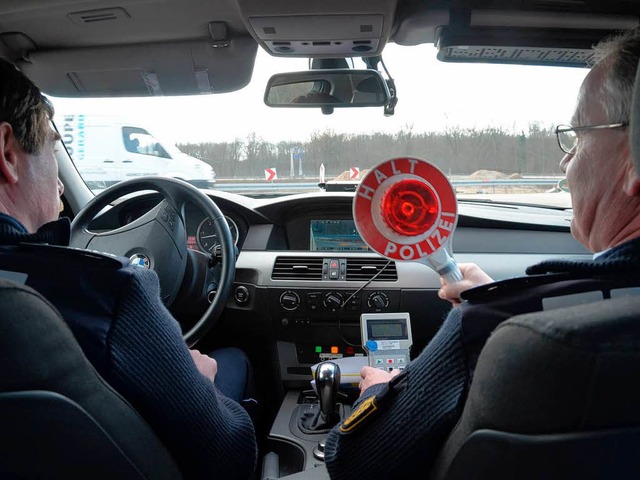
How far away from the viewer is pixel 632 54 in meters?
1.26

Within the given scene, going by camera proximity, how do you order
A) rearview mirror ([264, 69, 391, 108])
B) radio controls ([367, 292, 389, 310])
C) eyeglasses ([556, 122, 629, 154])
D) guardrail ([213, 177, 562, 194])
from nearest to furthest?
1. eyeglasses ([556, 122, 629, 154])
2. rearview mirror ([264, 69, 391, 108])
3. radio controls ([367, 292, 389, 310])
4. guardrail ([213, 177, 562, 194])

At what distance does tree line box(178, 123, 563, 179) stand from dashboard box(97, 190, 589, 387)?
22 cm

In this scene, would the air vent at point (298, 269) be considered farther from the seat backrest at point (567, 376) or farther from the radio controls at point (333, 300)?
the seat backrest at point (567, 376)

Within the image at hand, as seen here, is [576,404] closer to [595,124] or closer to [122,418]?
[595,124]

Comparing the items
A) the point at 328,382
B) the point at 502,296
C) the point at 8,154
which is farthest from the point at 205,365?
the point at 502,296

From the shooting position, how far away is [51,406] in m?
1.07

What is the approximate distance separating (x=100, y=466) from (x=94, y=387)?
175mm

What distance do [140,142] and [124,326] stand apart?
9.08ft

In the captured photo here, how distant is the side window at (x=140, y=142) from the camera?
373cm

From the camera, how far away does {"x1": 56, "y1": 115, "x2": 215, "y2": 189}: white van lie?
3.48 meters

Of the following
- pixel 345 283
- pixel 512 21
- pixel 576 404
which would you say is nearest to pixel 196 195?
pixel 345 283

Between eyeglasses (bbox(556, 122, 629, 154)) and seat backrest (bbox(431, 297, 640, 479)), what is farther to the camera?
eyeglasses (bbox(556, 122, 629, 154))

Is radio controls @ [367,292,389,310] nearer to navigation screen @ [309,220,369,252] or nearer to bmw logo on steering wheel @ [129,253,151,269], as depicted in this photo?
navigation screen @ [309,220,369,252]

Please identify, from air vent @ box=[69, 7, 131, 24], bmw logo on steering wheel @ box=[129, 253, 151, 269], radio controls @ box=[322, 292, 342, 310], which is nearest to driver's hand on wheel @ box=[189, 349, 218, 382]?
bmw logo on steering wheel @ box=[129, 253, 151, 269]
